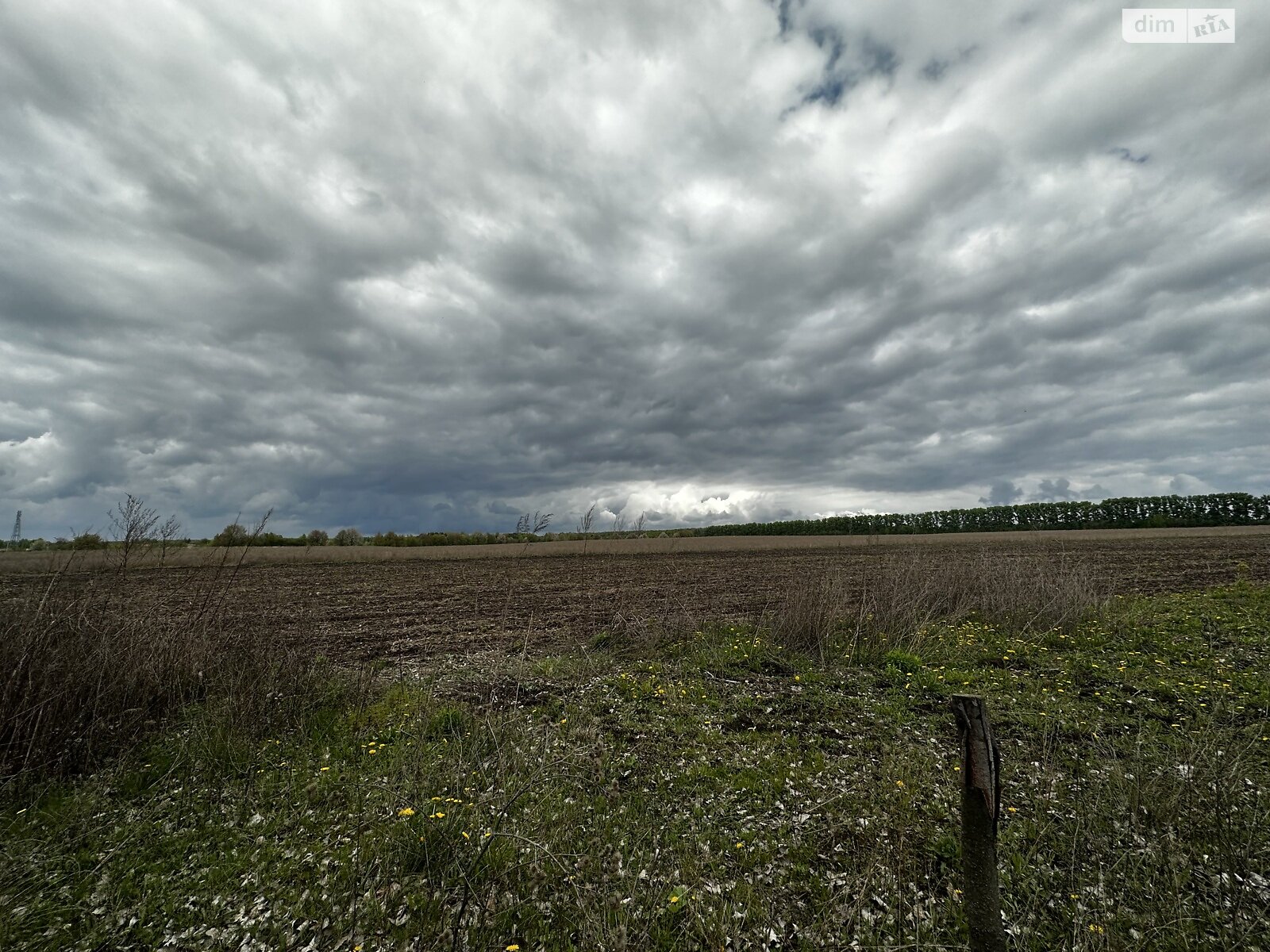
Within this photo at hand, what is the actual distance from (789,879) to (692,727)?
350cm

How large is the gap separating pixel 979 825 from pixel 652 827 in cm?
349

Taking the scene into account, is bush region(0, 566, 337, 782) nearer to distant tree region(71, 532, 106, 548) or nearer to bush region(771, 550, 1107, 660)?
distant tree region(71, 532, 106, 548)

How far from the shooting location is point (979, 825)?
10.9 feet

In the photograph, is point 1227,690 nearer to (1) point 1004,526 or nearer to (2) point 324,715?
(2) point 324,715

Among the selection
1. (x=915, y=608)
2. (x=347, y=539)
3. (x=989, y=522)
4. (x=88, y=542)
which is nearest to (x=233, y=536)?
(x=88, y=542)

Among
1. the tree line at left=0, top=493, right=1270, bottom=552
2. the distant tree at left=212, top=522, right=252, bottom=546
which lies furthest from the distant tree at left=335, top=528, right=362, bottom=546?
the distant tree at left=212, top=522, right=252, bottom=546

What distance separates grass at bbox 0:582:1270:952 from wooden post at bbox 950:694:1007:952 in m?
0.75

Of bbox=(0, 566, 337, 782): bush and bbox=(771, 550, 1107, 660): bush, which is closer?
bbox=(0, 566, 337, 782): bush

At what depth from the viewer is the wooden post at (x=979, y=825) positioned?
3209 millimetres

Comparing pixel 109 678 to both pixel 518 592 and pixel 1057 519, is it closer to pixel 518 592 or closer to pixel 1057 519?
pixel 518 592

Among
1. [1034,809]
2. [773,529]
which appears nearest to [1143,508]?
[773,529]

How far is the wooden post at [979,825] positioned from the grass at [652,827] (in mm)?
751

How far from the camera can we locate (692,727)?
8578 mm

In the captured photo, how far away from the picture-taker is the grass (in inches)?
177
